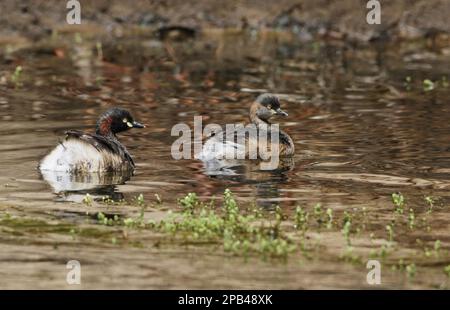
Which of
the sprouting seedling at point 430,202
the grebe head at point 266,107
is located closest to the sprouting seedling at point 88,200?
the sprouting seedling at point 430,202

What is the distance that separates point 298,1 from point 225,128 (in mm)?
13687

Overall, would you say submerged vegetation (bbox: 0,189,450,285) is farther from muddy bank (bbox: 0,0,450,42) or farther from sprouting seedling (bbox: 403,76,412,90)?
muddy bank (bbox: 0,0,450,42)

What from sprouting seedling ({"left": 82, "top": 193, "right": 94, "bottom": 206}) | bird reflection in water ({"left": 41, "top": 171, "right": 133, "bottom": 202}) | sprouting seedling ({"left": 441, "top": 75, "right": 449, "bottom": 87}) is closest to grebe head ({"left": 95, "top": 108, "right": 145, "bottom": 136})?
bird reflection in water ({"left": 41, "top": 171, "right": 133, "bottom": 202})

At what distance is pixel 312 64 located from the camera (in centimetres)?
2523

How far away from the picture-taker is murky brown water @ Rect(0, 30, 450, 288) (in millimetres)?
13703

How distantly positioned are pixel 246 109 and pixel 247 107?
21 cm

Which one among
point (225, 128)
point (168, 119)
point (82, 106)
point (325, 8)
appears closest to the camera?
point (225, 128)

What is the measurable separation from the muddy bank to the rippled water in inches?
30.1

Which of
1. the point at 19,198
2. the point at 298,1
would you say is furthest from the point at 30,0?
the point at 19,198

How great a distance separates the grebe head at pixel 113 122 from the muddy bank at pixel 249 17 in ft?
42.5

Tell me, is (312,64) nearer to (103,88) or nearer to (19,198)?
(103,88)

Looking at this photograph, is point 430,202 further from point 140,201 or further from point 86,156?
point 86,156
